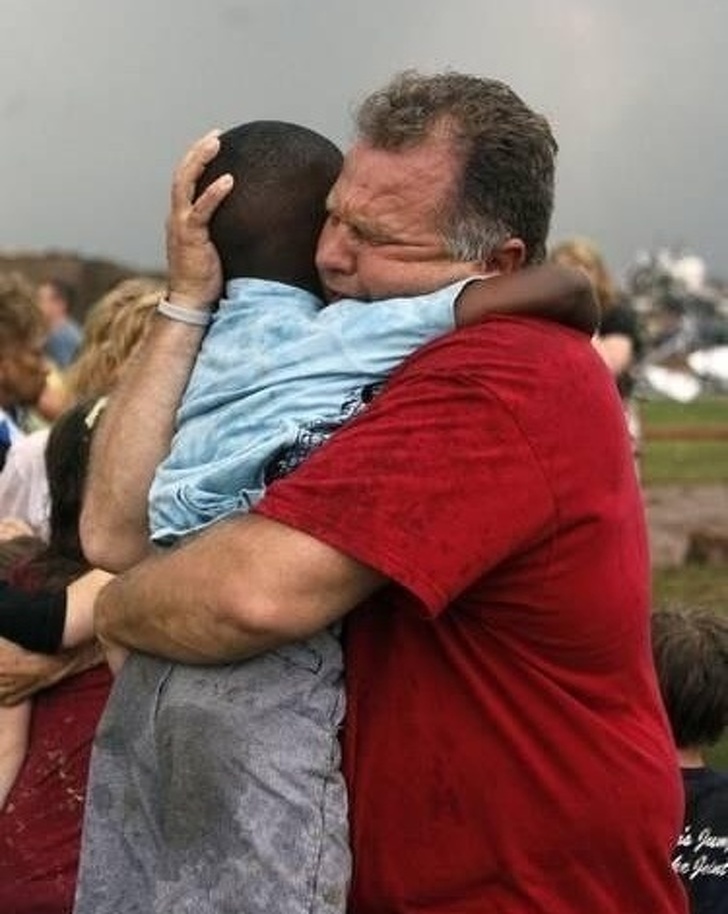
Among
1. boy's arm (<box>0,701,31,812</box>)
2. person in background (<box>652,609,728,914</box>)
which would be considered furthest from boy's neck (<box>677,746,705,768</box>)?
→ boy's arm (<box>0,701,31,812</box>)

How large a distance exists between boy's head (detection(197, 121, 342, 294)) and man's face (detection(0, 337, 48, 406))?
459 centimetres

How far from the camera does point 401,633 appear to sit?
8.70 ft

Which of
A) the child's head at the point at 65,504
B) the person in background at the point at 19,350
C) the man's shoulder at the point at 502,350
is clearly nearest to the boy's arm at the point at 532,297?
the man's shoulder at the point at 502,350

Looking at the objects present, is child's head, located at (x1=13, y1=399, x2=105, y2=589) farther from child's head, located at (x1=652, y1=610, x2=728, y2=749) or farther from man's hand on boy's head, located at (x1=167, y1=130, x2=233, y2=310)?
child's head, located at (x1=652, y1=610, x2=728, y2=749)

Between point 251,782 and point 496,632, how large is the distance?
0.38 meters

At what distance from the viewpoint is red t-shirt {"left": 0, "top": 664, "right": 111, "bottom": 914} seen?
394 cm

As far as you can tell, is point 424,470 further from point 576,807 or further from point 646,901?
point 646,901

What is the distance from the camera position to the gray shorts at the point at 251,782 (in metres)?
2.60

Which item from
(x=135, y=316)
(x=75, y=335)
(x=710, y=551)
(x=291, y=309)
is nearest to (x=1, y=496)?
(x=135, y=316)

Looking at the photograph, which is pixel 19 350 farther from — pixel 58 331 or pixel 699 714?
pixel 58 331

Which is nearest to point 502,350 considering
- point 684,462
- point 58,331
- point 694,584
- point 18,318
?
point 18,318

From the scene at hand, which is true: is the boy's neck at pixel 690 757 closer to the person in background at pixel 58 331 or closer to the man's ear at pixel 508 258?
the man's ear at pixel 508 258

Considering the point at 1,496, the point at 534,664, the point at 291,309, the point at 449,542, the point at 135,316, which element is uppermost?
Answer: the point at 291,309

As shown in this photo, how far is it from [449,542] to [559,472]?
0.17 meters
